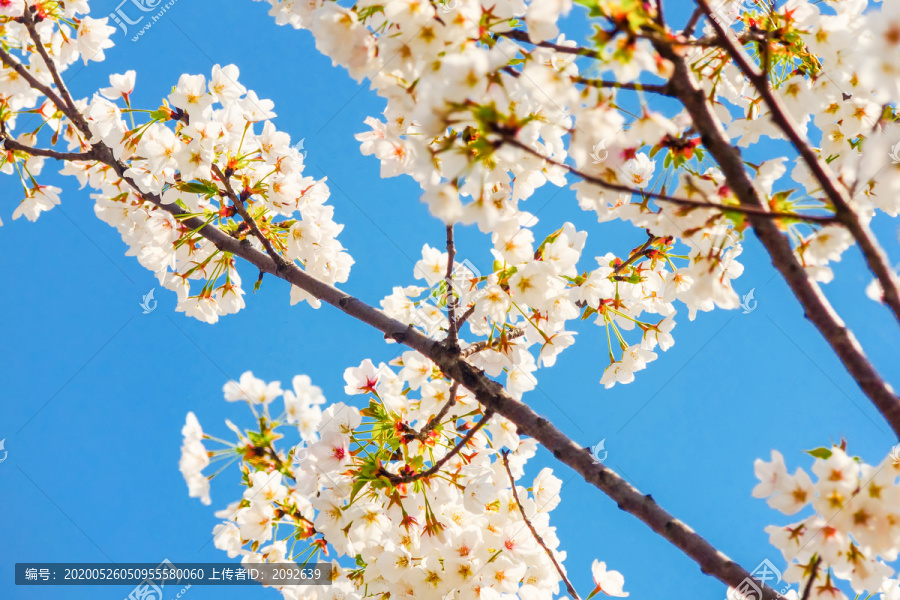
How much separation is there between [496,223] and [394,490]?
885mm

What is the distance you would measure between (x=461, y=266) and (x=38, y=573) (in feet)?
13.0

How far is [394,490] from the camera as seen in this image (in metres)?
1.75

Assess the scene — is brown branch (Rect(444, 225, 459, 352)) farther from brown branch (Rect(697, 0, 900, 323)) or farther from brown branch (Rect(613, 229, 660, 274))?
brown branch (Rect(697, 0, 900, 323))

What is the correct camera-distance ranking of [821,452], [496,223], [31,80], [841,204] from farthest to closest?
1. [31,80]
2. [496,223]
3. [821,452]
4. [841,204]

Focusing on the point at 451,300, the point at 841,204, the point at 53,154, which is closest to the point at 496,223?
the point at 451,300

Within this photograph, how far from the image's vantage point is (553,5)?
1.01 m

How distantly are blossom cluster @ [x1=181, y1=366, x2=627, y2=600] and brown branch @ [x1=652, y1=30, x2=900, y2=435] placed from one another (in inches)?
37.4

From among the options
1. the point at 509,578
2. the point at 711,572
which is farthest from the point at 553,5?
the point at 509,578

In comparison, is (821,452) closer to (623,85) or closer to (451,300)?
(623,85)

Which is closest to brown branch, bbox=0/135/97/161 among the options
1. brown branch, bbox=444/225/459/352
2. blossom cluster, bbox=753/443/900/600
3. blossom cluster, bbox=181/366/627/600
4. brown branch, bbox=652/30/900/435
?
blossom cluster, bbox=181/366/627/600

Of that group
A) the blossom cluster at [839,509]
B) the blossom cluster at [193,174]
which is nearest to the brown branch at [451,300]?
the blossom cluster at [193,174]

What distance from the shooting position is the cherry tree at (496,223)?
3.32 feet

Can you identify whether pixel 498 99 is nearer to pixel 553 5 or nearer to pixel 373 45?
pixel 553 5

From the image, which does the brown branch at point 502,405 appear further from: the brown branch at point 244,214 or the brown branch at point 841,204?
the brown branch at point 841,204
